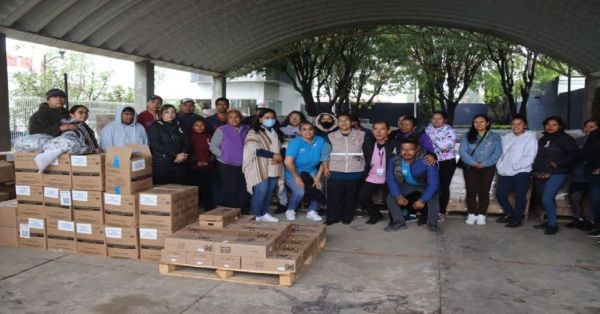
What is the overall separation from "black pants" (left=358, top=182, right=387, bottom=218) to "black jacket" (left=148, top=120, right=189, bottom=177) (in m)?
2.47

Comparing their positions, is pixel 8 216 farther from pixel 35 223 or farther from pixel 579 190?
pixel 579 190

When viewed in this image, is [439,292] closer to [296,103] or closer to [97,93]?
[97,93]

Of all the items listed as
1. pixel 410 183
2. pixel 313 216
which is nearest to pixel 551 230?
pixel 410 183

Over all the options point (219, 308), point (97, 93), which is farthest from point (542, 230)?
point (97, 93)

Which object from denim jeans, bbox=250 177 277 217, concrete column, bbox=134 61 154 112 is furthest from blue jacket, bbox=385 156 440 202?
concrete column, bbox=134 61 154 112

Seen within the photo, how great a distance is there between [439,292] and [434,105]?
1036 inches

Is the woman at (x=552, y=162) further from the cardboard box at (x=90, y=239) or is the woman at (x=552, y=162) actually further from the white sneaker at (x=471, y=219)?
the cardboard box at (x=90, y=239)

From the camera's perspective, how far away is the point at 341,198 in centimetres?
686

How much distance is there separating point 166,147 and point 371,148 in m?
2.65

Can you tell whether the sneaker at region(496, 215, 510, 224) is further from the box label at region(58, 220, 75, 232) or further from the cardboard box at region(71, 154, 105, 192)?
the box label at region(58, 220, 75, 232)

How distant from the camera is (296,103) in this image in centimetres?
3981

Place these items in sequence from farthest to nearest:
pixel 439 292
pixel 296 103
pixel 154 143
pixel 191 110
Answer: pixel 296 103 → pixel 191 110 → pixel 154 143 → pixel 439 292

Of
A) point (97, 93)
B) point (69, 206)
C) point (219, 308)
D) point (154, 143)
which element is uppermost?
point (97, 93)

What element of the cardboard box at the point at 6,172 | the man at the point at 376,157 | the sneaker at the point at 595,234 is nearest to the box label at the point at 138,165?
the cardboard box at the point at 6,172
